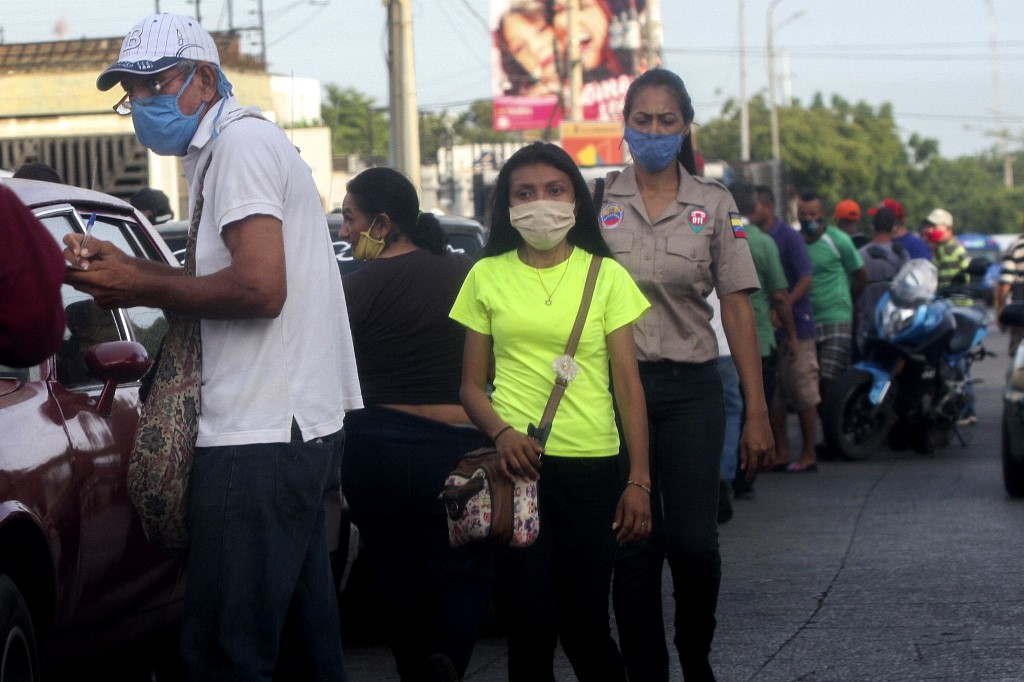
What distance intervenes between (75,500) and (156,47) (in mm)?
1149

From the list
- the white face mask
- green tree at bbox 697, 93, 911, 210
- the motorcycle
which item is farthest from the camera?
green tree at bbox 697, 93, 911, 210

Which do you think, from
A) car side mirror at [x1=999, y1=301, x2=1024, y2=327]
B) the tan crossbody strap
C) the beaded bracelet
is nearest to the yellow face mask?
the tan crossbody strap

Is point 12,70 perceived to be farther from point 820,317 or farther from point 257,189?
point 257,189

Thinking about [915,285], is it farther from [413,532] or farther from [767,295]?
[413,532]

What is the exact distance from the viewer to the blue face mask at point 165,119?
3688 mm

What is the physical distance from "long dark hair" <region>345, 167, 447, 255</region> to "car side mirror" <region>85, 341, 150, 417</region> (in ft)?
4.67

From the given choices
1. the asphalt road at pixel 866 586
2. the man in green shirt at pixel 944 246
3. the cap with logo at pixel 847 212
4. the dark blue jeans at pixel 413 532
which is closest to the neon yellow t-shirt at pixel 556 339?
the dark blue jeans at pixel 413 532

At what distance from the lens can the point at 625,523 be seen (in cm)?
457

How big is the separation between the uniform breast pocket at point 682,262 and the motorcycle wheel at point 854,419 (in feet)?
24.1

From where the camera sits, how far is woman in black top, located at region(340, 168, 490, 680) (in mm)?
5344

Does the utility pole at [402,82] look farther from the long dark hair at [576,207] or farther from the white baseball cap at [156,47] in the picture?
the white baseball cap at [156,47]

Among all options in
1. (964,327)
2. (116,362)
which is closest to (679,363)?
(116,362)

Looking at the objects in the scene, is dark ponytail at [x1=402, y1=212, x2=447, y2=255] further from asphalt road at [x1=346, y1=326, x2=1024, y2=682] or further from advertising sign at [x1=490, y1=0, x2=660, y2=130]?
advertising sign at [x1=490, y1=0, x2=660, y2=130]

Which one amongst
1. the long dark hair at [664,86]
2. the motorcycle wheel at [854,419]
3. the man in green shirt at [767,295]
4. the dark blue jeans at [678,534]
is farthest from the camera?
the motorcycle wheel at [854,419]
